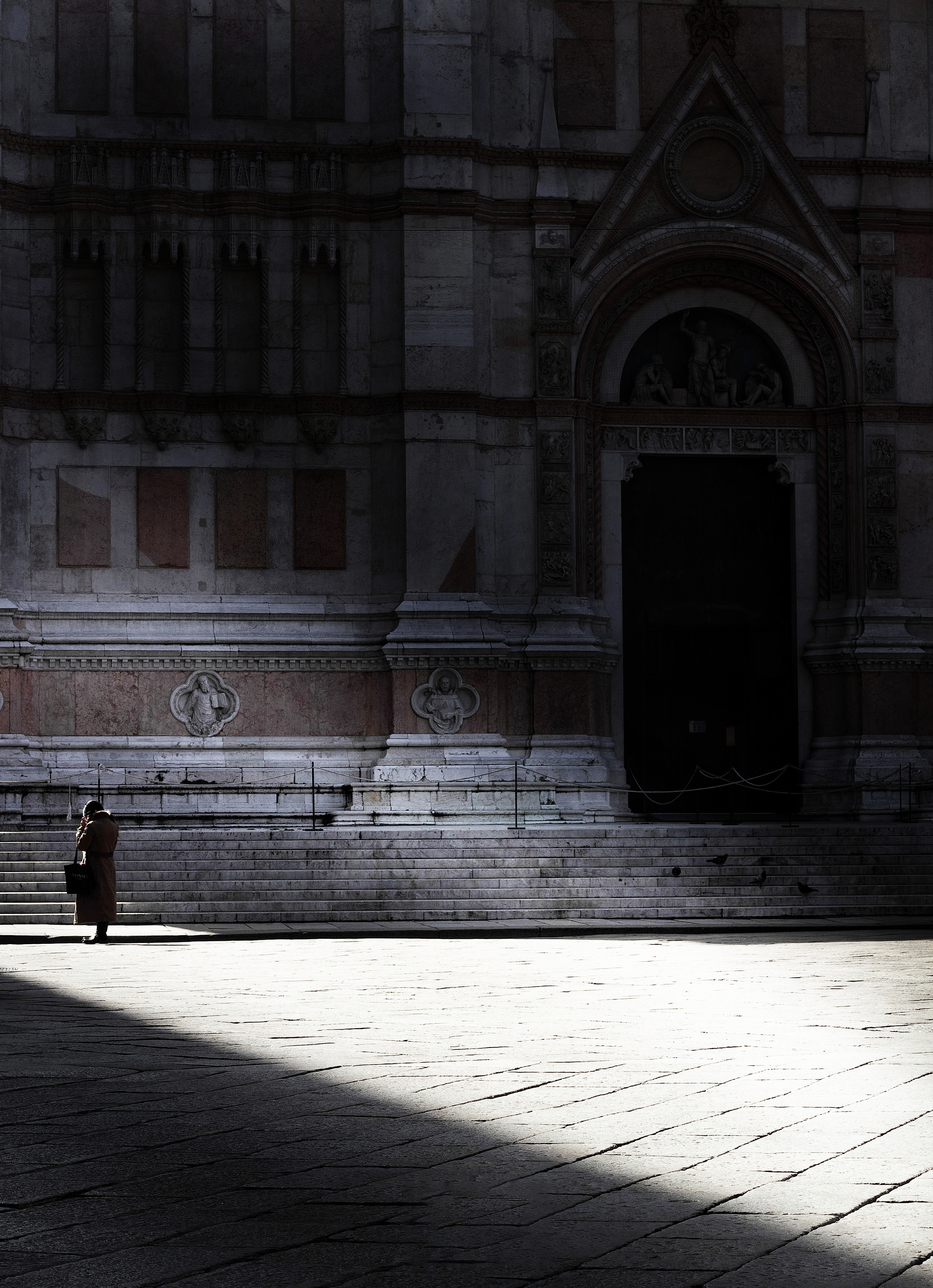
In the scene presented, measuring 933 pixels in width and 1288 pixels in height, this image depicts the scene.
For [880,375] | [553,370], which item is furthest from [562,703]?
[880,375]

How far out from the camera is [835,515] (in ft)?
103

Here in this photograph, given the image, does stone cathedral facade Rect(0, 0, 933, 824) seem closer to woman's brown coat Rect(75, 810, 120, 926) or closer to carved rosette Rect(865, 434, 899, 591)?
carved rosette Rect(865, 434, 899, 591)

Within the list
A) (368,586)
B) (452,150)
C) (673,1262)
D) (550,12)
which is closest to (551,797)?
(368,586)

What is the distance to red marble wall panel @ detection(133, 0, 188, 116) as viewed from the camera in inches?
1187

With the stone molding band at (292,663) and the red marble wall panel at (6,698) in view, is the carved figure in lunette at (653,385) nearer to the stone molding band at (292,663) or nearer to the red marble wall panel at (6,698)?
the stone molding band at (292,663)

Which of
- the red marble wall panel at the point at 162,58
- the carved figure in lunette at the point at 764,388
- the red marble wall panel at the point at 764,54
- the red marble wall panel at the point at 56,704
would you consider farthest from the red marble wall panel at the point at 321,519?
the red marble wall panel at the point at 764,54

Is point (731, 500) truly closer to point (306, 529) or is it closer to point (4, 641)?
point (306, 529)

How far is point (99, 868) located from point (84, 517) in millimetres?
10930

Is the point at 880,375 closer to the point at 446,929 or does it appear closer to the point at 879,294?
the point at 879,294

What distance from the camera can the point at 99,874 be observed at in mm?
19844

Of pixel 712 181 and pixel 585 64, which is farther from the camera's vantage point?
pixel 712 181

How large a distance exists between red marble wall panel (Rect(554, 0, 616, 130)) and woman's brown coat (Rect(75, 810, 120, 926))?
15919 mm

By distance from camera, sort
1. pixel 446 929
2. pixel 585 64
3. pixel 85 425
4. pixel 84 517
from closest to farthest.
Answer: pixel 446 929
pixel 85 425
pixel 84 517
pixel 585 64

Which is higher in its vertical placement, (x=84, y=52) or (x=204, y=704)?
(x=84, y=52)
